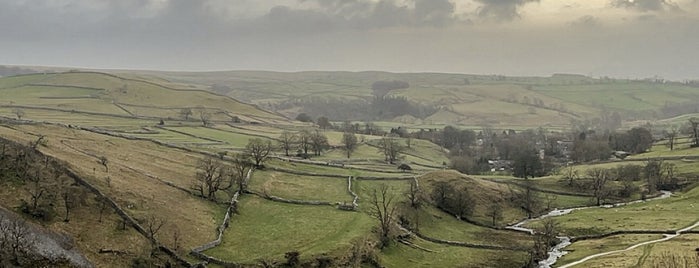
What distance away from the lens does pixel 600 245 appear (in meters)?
87.6

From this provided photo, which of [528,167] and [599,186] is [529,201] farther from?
[528,167]

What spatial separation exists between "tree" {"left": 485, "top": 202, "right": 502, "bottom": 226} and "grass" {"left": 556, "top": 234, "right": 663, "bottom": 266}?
18956mm

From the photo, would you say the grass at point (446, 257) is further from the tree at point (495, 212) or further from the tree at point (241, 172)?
the tree at point (241, 172)

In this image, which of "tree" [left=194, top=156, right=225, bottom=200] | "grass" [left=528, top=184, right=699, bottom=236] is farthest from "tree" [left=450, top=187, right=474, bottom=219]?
"tree" [left=194, top=156, right=225, bottom=200]

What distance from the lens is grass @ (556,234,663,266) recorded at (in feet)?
271

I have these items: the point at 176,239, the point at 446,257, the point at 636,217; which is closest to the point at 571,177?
the point at 636,217

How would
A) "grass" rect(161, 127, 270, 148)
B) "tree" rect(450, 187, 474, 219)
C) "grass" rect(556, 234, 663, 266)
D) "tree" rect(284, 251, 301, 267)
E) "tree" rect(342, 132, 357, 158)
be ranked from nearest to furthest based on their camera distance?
1. "tree" rect(284, 251, 301, 267)
2. "grass" rect(556, 234, 663, 266)
3. "tree" rect(450, 187, 474, 219)
4. "grass" rect(161, 127, 270, 148)
5. "tree" rect(342, 132, 357, 158)

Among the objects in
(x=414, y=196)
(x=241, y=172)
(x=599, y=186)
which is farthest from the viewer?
(x=599, y=186)

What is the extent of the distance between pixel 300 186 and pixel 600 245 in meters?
51.4

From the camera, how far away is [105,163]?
3447 inches

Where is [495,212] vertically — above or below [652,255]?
below

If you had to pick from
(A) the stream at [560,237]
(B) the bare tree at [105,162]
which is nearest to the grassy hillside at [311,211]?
(B) the bare tree at [105,162]

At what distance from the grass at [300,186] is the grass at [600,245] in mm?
36805

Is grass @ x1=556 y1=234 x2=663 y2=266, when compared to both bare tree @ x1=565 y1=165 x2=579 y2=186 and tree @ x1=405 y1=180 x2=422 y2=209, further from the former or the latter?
bare tree @ x1=565 y1=165 x2=579 y2=186
